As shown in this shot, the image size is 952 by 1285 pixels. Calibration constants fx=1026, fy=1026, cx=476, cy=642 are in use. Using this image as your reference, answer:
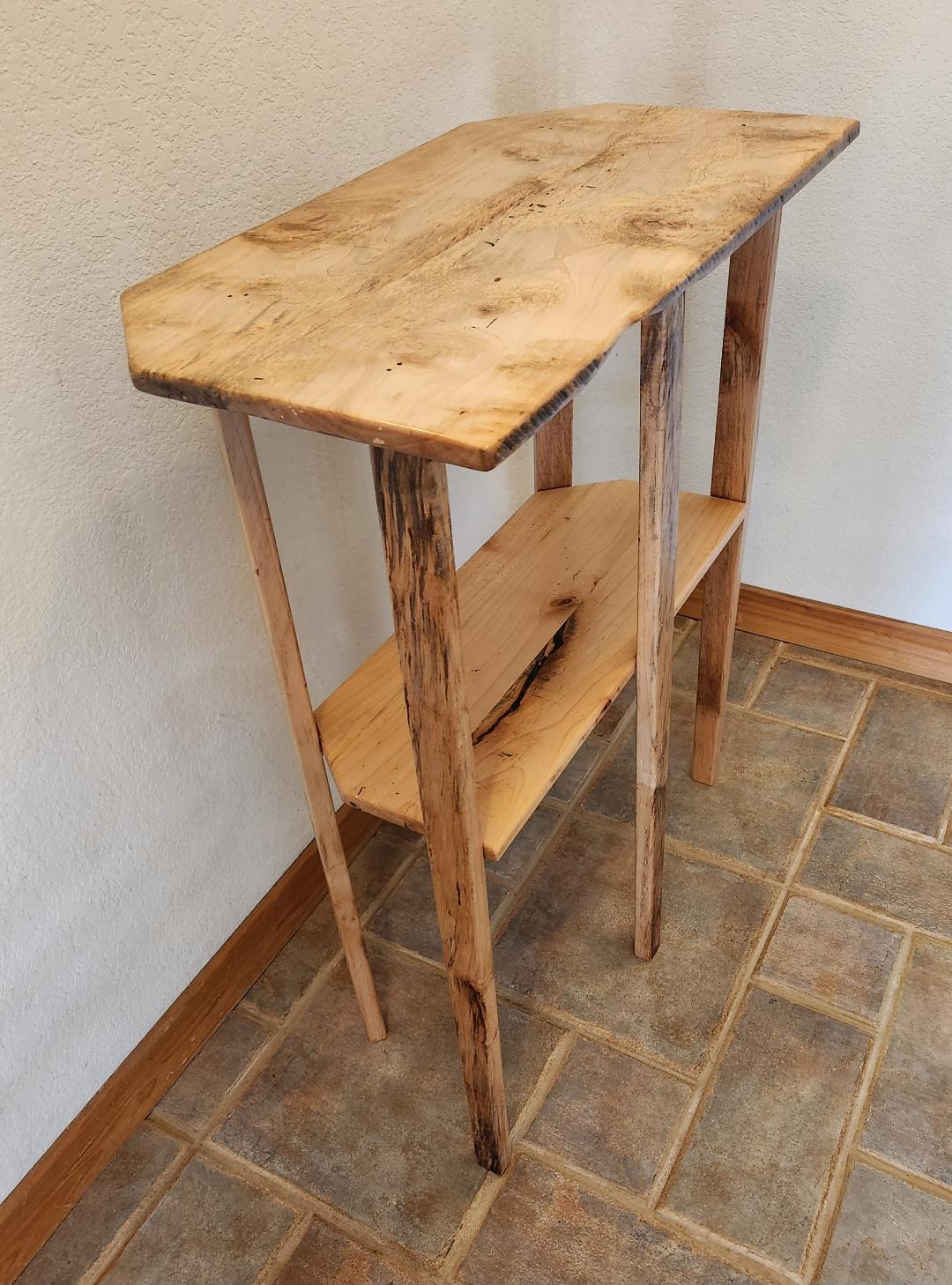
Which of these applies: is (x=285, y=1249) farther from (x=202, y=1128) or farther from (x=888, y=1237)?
(x=888, y=1237)

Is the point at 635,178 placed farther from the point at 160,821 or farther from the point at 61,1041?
the point at 61,1041

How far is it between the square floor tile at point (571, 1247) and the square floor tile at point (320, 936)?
0.46m

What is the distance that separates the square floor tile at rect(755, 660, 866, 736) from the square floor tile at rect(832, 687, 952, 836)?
0.04 m

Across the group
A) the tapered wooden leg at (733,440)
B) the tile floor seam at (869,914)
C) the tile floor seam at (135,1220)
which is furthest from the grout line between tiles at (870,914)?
the tile floor seam at (135,1220)

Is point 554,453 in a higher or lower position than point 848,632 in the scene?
higher

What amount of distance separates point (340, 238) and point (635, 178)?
1.13 feet

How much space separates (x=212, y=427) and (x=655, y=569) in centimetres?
57

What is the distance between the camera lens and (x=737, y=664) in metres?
2.15

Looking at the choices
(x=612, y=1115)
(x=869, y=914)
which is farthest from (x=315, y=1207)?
(x=869, y=914)

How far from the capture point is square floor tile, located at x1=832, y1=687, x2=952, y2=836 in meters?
1.81

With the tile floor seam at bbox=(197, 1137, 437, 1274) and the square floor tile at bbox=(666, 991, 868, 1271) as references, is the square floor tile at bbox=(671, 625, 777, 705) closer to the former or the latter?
the square floor tile at bbox=(666, 991, 868, 1271)

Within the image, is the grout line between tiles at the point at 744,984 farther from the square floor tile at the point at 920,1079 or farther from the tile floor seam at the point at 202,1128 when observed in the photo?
the tile floor seam at the point at 202,1128

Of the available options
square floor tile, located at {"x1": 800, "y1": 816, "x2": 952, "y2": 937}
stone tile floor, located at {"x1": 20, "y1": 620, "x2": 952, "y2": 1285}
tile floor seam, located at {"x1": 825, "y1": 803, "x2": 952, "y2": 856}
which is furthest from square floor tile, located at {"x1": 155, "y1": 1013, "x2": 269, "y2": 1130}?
tile floor seam, located at {"x1": 825, "y1": 803, "x2": 952, "y2": 856}

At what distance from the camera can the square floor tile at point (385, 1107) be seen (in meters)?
1.35
